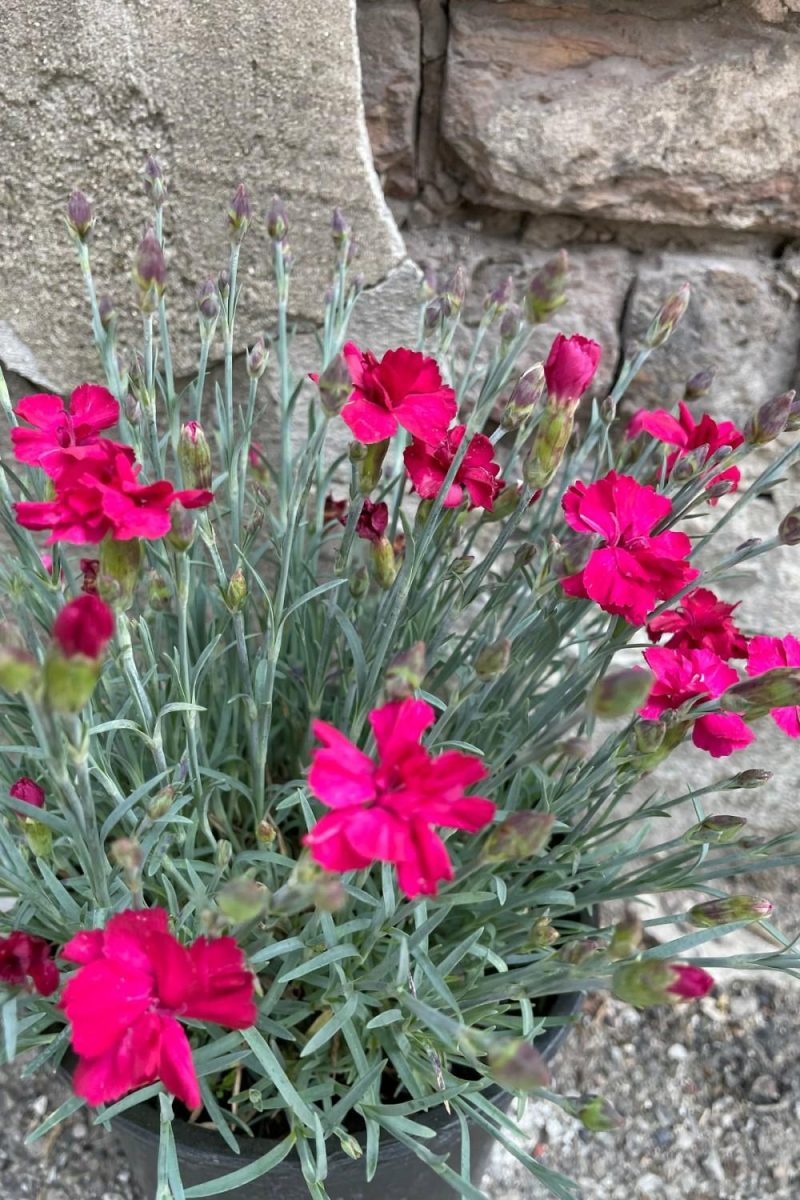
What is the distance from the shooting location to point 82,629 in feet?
1.33

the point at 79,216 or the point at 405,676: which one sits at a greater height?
the point at 79,216

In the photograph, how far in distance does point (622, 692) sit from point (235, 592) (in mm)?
298

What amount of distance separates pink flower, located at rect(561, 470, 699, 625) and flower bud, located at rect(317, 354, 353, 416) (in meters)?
0.17

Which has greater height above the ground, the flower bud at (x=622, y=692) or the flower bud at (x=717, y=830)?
the flower bud at (x=622, y=692)

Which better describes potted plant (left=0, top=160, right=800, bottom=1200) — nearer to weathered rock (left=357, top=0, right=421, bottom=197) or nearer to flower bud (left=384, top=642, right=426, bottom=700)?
flower bud (left=384, top=642, right=426, bottom=700)

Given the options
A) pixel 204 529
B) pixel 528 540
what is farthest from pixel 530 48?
pixel 204 529

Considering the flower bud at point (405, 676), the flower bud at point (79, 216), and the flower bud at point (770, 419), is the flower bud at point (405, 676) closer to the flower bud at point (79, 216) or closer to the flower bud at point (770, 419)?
the flower bud at point (770, 419)

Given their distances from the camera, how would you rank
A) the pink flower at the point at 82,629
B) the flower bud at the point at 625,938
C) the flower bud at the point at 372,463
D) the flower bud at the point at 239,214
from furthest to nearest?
the flower bud at the point at 239,214 → the flower bud at the point at 372,463 → the flower bud at the point at 625,938 → the pink flower at the point at 82,629

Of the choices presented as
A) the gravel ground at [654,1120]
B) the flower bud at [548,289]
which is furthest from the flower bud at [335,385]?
the gravel ground at [654,1120]

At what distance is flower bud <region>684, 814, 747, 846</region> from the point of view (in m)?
0.66

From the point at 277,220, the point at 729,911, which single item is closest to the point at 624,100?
the point at 277,220

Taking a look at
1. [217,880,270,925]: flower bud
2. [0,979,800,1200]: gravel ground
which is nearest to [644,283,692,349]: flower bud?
[217,880,270,925]: flower bud

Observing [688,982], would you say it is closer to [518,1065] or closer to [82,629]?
[518,1065]

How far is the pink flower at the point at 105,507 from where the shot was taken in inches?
19.7
